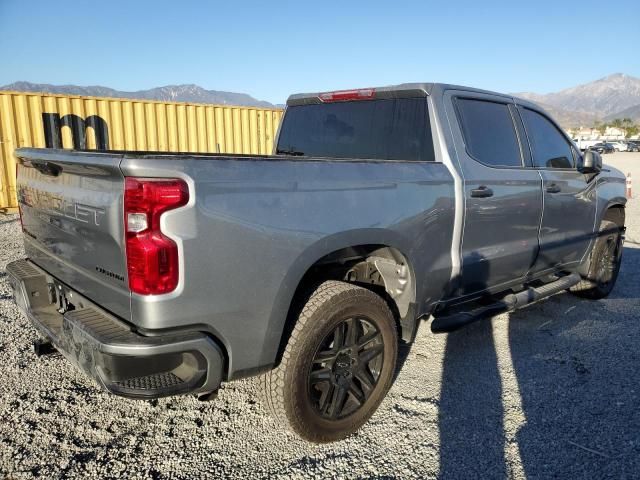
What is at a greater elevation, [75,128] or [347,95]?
[347,95]

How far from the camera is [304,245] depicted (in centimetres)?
227

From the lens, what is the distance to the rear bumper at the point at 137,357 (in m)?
1.92

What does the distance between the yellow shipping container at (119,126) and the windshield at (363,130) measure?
27.4ft

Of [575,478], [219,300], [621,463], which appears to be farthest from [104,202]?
[621,463]

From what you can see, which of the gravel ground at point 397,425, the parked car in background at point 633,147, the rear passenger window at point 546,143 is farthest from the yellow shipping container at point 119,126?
the parked car in background at point 633,147

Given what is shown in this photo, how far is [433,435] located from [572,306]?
10.1 ft

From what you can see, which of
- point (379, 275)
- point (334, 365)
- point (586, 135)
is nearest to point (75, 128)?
point (379, 275)

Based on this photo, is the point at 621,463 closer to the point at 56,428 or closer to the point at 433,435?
the point at 433,435

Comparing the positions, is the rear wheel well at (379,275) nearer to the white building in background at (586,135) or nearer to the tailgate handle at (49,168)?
the tailgate handle at (49,168)

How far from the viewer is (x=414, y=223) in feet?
9.19

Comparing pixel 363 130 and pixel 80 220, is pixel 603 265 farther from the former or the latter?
pixel 80 220

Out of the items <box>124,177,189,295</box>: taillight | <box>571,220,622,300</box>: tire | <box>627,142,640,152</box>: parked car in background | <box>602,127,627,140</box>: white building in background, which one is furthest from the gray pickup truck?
<box>602,127,627,140</box>: white building in background

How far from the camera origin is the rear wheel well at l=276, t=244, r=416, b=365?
2662 mm

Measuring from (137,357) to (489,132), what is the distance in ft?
9.37
